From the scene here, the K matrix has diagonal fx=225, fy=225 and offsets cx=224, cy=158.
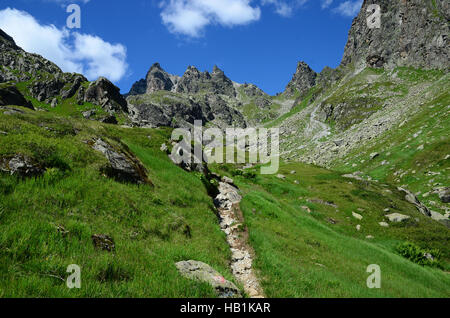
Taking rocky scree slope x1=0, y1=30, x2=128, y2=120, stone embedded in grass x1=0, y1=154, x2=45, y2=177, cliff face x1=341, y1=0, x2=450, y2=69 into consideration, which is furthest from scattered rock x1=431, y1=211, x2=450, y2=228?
cliff face x1=341, y1=0, x2=450, y2=69

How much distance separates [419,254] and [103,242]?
2437cm

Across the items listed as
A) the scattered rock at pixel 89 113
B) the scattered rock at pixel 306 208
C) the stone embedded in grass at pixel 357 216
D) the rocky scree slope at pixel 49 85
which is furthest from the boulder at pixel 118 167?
the rocky scree slope at pixel 49 85

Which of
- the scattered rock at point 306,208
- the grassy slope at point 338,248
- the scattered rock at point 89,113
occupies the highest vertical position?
the scattered rock at point 89,113

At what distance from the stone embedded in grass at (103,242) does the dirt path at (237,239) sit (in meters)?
4.92

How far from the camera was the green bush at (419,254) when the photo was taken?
61.5 feet

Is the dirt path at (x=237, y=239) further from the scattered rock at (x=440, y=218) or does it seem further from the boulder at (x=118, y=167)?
the scattered rock at (x=440, y=218)

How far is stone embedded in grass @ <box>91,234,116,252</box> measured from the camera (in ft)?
22.1

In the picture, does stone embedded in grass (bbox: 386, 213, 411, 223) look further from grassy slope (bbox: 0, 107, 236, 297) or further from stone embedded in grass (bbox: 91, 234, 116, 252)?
stone embedded in grass (bbox: 91, 234, 116, 252)

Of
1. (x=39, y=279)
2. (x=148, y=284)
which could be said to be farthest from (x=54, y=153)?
(x=148, y=284)

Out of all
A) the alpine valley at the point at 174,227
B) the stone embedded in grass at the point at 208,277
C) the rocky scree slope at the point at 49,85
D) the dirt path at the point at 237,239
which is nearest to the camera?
the alpine valley at the point at 174,227

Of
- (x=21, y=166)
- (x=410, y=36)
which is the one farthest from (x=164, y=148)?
(x=410, y=36)

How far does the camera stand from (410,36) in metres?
155

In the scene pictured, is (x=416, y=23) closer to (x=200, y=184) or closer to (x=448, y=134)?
(x=448, y=134)

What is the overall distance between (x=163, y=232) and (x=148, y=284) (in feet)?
12.2
